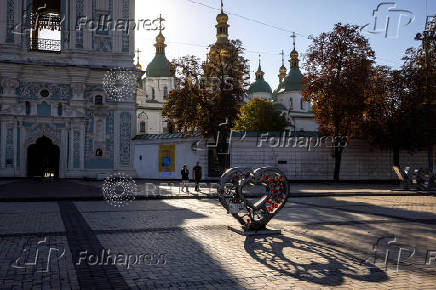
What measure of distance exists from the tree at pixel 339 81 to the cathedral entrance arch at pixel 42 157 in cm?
1887

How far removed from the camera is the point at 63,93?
3048 centimetres

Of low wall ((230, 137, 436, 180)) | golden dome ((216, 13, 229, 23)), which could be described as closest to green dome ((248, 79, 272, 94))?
golden dome ((216, 13, 229, 23))

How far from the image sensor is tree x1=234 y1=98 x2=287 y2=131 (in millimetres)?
56219

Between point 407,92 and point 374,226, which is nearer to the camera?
point 374,226

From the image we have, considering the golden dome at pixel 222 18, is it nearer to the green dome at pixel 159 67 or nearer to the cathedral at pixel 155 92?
the cathedral at pixel 155 92

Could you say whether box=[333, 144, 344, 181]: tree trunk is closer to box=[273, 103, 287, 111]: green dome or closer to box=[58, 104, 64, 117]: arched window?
box=[58, 104, 64, 117]: arched window

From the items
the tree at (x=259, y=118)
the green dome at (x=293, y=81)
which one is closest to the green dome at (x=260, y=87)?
the green dome at (x=293, y=81)

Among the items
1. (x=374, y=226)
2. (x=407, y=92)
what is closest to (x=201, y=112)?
(x=407, y=92)

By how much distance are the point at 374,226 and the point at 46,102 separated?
2538cm

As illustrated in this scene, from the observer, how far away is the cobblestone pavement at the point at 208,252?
5965 millimetres

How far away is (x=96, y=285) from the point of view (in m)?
5.71

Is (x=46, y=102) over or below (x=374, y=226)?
over

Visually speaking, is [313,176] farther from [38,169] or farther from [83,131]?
[38,169]

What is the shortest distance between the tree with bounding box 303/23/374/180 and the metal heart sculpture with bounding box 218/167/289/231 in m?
21.5
